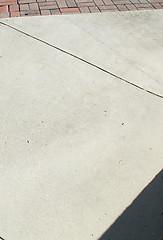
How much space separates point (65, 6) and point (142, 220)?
3.43 metres

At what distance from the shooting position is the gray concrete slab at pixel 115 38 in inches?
139

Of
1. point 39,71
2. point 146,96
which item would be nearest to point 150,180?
point 146,96

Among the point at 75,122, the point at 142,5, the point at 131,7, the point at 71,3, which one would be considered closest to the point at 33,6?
the point at 71,3

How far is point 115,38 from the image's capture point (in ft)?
13.2

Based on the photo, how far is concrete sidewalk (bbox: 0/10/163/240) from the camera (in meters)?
2.21

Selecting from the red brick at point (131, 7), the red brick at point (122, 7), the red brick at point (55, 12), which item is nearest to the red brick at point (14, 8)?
the red brick at point (55, 12)

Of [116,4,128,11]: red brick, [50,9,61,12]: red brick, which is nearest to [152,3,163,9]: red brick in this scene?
[116,4,128,11]: red brick

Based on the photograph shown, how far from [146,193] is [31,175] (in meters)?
0.88

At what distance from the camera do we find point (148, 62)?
12.1 ft

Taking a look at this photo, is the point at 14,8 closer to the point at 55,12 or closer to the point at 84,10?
the point at 55,12

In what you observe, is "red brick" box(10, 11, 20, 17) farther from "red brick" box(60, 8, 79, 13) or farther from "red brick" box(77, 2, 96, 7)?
"red brick" box(77, 2, 96, 7)

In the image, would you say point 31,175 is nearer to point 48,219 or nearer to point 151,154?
point 48,219

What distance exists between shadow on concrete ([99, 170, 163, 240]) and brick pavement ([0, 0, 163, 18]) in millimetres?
3053

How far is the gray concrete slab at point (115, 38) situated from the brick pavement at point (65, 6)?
0.55 ft
